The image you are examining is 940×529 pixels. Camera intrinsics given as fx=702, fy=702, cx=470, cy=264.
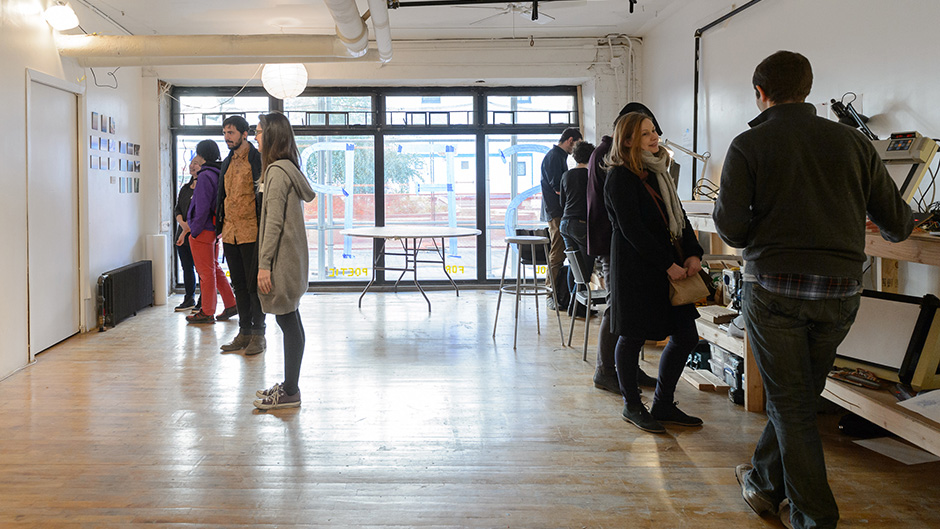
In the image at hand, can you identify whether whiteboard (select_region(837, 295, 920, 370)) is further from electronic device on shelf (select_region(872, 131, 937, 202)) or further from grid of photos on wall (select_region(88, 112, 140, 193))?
grid of photos on wall (select_region(88, 112, 140, 193))

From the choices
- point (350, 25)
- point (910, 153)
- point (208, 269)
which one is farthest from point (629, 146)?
point (208, 269)

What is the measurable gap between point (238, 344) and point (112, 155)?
2714 mm

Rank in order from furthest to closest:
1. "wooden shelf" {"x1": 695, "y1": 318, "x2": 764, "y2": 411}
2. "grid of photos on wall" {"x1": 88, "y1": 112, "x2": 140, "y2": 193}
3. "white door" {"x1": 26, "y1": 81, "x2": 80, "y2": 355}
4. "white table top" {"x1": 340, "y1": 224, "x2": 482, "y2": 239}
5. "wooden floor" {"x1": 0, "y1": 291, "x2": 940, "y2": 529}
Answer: "white table top" {"x1": 340, "y1": 224, "x2": 482, "y2": 239} → "grid of photos on wall" {"x1": 88, "y1": 112, "x2": 140, "y2": 193} → "white door" {"x1": 26, "y1": 81, "x2": 80, "y2": 355} → "wooden shelf" {"x1": 695, "y1": 318, "x2": 764, "y2": 411} → "wooden floor" {"x1": 0, "y1": 291, "x2": 940, "y2": 529}

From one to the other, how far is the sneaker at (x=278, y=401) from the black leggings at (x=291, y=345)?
0.03m

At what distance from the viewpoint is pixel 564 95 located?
8250 mm

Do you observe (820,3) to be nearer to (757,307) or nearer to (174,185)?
(757,307)

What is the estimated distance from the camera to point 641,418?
3.29 meters

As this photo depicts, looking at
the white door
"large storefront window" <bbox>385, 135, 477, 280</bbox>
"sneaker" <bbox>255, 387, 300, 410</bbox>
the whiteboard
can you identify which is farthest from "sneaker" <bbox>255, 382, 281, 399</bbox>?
"large storefront window" <bbox>385, 135, 477, 280</bbox>

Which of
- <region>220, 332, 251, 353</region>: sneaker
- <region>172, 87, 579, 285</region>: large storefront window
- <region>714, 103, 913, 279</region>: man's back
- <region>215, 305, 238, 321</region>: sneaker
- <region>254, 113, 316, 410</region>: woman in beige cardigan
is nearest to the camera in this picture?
<region>714, 103, 913, 279</region>: man's back

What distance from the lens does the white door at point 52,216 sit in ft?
16.0

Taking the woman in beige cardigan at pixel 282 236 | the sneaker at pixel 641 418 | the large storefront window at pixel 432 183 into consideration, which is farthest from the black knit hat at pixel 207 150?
the sneaker at pixel 641 418

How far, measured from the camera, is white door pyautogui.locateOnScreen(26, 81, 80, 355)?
192 inches

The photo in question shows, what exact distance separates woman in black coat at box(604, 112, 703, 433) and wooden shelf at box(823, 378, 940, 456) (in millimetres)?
618

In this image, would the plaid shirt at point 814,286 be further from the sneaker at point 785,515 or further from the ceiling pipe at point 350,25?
the ceiling pipe at point 350,25
